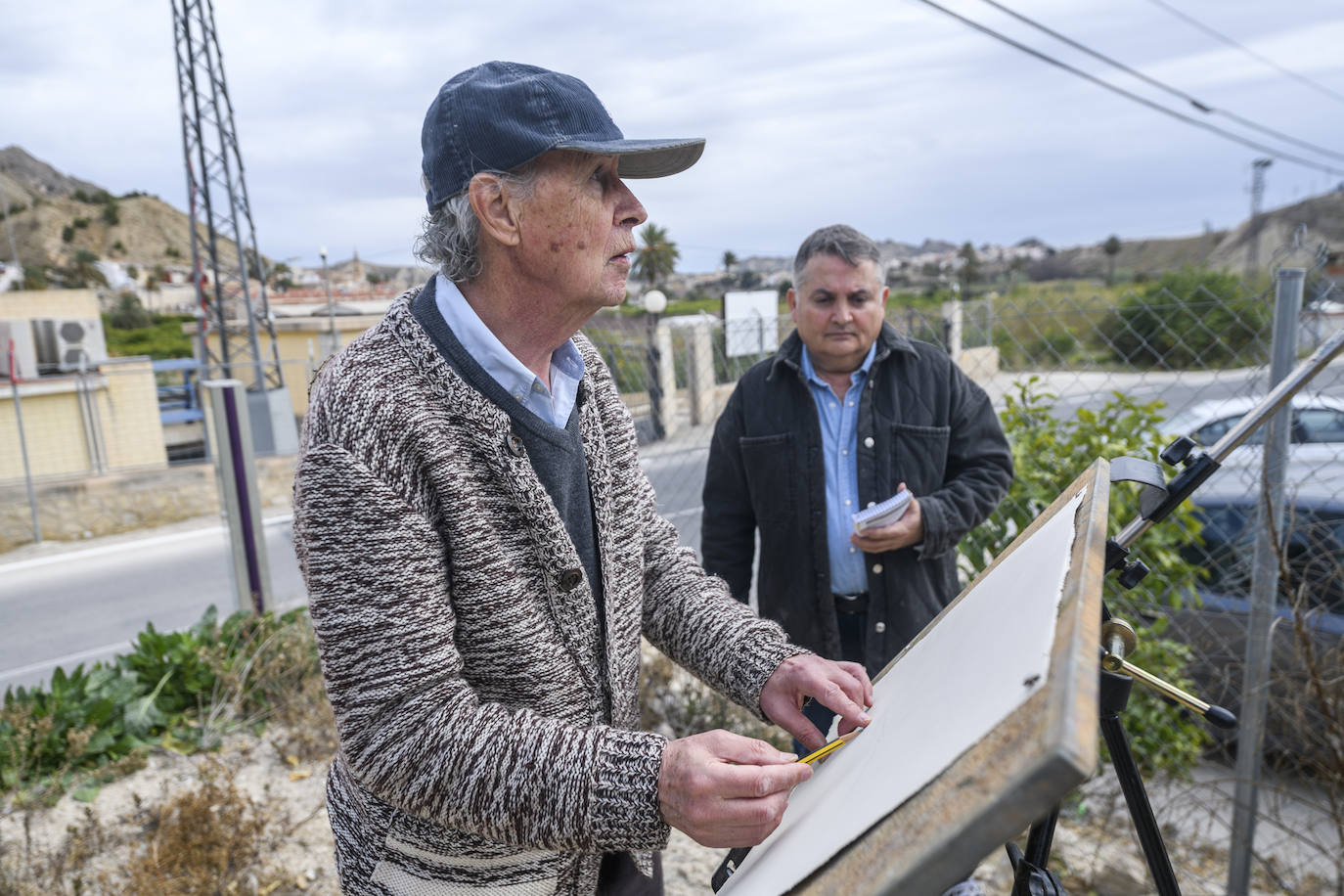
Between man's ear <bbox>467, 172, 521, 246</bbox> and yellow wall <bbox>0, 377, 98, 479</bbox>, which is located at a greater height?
man's ear <bbox>467, 172, 521, 246</bbox>

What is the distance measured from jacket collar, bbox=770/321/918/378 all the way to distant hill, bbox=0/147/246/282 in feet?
233

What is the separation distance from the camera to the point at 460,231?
1.31 meters

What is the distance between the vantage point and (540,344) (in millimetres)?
1381

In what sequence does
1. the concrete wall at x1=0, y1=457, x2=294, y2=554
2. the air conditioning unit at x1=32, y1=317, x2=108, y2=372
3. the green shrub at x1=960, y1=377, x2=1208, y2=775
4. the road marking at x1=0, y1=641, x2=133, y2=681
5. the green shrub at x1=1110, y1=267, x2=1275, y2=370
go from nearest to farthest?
the green shrub at x1=1110, y1=267, x2=1275, y2=370, the green shrub at x1=960, y1=377, x2=1208, y2=775, the road marking at x1=0, y1=641, x2=133, y2=681, the concrete wall at x1=0, y1=457, x2=294, y2=554, the air conditioning unit at x1=32, y1=317, x2=108, y2=372

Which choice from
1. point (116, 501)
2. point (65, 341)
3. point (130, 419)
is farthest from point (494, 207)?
point (65, 341)

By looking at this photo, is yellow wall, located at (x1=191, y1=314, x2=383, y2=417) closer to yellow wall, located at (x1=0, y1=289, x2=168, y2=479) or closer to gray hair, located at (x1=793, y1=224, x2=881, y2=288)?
yellow wall, located at (x1=0, y1=289, x2=168, y2=479)

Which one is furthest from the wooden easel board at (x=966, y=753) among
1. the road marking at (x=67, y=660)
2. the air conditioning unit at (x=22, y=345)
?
the air conditioning unit at (x=22, y=345)

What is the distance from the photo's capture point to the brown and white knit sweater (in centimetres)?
107

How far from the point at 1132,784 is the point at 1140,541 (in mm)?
2178

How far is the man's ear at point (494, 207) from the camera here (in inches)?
49.9

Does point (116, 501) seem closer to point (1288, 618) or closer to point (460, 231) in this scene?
point (460, 231)

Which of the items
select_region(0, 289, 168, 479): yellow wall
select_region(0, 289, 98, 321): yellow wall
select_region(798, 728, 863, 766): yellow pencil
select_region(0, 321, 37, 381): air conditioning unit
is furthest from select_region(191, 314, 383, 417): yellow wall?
select_region(798, 728, 863, 766): yellow pencil

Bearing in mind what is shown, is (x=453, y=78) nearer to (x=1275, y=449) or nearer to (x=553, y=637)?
(x=553, y=637)

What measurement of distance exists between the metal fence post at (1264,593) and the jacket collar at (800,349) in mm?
1006
